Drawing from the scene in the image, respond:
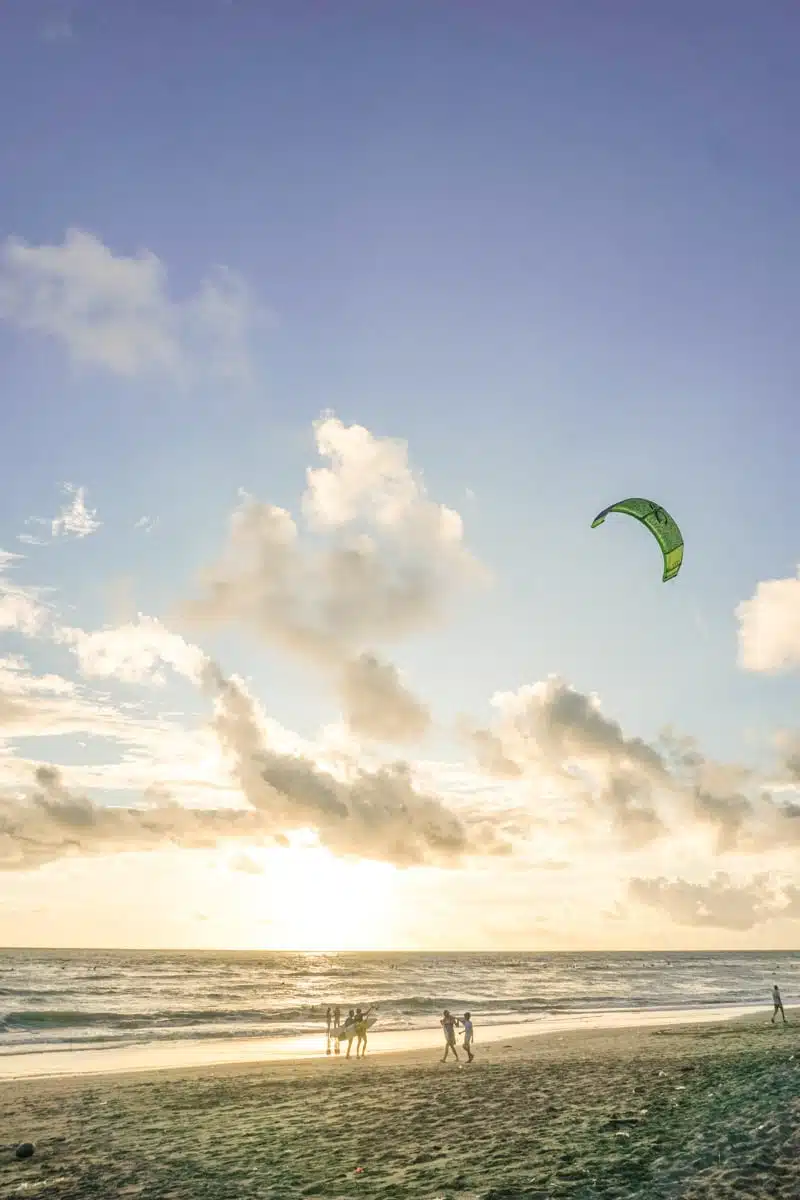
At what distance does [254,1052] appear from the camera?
3084 centimetres

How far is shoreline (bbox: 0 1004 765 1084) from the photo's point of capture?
26.1 metres

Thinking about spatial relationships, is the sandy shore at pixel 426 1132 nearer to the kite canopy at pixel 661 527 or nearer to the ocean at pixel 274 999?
the kite canopy at pixel 661 527

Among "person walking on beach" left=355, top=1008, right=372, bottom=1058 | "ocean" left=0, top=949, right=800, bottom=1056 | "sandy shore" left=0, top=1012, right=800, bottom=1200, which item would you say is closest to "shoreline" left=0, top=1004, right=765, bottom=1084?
"person walking on beach" left=355, top=1008, right=372, bottom=1058

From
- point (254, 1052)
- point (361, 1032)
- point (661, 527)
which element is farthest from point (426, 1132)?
point (254, 1052)

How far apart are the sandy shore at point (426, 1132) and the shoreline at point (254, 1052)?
311 cm

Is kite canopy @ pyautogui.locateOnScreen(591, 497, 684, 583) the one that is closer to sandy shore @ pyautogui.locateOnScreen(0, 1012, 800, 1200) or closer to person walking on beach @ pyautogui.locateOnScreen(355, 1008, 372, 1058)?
sandy shore @ pyautogui.locateOnScreen(0, 1012, 800, 1200)

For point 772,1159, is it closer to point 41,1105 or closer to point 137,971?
point 41,1105

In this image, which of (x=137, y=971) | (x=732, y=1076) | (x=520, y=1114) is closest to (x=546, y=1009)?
(x=732, y=1076)

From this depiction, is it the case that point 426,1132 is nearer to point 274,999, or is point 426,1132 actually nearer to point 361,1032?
point 361,1032

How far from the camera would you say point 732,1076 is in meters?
17.5

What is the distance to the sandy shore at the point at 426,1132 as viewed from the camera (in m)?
10.4

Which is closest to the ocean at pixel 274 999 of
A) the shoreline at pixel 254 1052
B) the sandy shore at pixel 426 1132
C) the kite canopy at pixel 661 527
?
the shoreline at pixel 254 1052

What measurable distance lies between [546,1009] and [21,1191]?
46.1 metres

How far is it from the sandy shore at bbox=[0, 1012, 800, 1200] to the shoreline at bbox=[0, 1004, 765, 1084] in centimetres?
311
